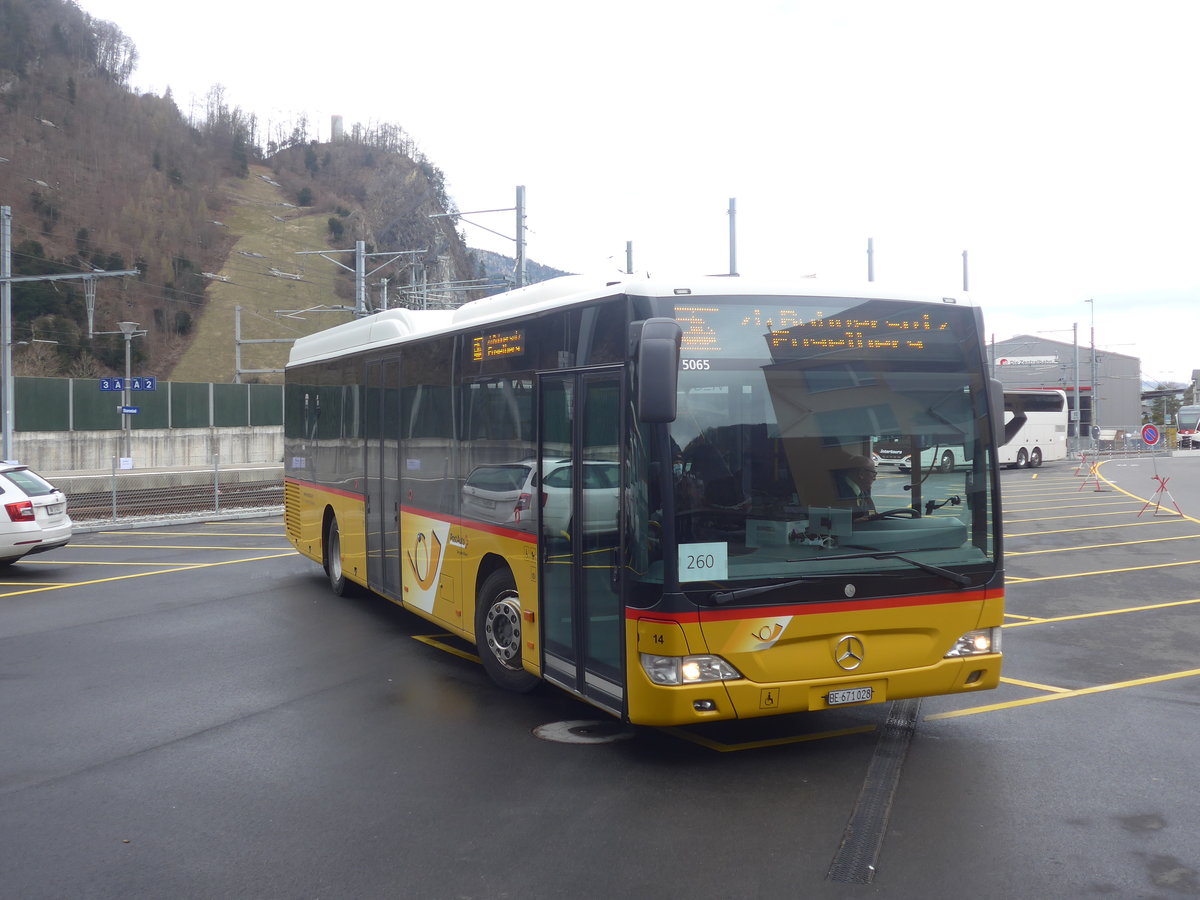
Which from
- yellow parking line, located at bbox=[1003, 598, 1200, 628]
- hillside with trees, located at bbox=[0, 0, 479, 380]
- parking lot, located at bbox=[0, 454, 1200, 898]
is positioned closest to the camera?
parking lot, located at bbox=[0, 454, 1200, 898]

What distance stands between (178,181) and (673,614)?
104m

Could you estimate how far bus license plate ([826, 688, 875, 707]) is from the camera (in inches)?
236

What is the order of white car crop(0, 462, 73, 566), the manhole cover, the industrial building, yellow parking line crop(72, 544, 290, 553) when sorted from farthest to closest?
the industrial building
yellow parking line crop(72, 544, 290, 553)
white car crop(0, 462, 73, 566)
the manhole cover

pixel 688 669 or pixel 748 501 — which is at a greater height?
→ pixel 748 501

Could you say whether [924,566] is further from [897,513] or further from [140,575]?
[140,575]

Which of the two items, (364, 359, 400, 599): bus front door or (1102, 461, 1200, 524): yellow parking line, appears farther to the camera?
(1102, 461, 1200, 524): yellow parking line

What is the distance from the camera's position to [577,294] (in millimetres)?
6773

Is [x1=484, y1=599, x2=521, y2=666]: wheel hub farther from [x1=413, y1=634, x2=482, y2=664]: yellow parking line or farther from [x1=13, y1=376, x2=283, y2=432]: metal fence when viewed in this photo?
[x1=13, y1=376, x2=283, y2=432]: metal fence

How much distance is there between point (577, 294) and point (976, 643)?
10.6 ft

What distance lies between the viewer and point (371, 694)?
8.08 m

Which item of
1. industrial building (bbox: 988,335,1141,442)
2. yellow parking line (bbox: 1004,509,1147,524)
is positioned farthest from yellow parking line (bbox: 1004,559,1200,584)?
industrial building (bbox: 988,335,1141,442)

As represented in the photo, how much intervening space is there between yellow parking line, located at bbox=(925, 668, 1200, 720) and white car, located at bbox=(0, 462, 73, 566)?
41.9 feet

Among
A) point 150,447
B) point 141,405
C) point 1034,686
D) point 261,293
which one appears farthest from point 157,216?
point 1034,686

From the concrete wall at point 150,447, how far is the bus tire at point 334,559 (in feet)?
103
